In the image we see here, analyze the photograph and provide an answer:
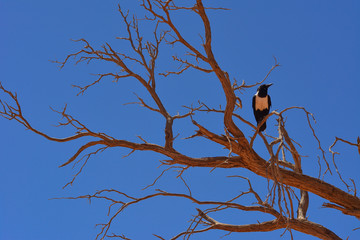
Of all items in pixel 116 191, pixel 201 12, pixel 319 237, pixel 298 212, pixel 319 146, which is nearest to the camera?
pixel 201 12

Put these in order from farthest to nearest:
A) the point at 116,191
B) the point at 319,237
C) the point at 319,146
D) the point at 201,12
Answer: the point at 319,237 → the point at 116,191 → the point at 319,146 → the point at 201,12

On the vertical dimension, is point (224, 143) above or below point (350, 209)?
above

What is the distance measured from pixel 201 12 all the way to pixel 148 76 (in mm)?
1964

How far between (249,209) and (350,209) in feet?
4.27

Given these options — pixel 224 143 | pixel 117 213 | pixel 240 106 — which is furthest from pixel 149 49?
pixel 117 213

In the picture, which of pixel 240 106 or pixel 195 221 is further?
pixel 240 106

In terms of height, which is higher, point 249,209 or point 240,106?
point 240,106

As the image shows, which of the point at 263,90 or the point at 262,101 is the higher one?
the point at 263,90

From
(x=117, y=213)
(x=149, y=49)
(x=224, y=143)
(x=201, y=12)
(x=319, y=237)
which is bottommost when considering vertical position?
(x=319, y=237)

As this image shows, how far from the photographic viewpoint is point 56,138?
4.49m

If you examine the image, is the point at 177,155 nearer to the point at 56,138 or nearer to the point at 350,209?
the point at 56,138

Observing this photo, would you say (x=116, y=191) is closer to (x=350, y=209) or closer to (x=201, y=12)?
(x=201, y=12)

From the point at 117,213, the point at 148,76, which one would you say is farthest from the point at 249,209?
the point at 148,76

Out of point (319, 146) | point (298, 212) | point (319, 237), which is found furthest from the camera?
point (298, 212)
